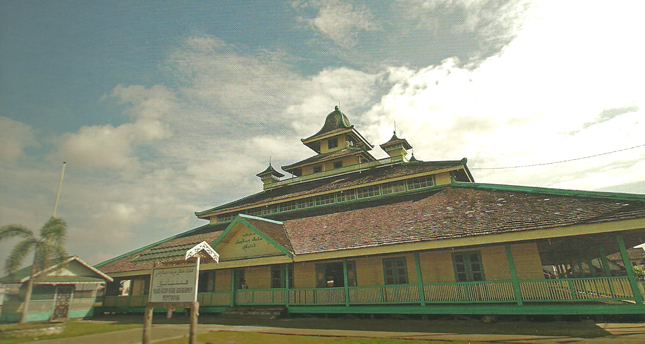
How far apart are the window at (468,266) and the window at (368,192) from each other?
7095 mm

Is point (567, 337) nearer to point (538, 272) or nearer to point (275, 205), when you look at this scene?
point (538, 272)

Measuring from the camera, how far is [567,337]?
9.20 metres

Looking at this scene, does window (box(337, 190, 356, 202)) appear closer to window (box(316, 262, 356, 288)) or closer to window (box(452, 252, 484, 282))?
window (box(316, 262, 356, 288))

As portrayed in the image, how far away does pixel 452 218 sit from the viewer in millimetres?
14719

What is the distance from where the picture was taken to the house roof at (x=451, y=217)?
12.2 meters

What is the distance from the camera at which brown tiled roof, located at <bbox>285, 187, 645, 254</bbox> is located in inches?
478

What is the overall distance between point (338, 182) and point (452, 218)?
10.4m

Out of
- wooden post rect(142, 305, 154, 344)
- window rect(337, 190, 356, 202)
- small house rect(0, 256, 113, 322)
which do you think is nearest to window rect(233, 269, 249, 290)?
window rect(337, 190, 356, 202)

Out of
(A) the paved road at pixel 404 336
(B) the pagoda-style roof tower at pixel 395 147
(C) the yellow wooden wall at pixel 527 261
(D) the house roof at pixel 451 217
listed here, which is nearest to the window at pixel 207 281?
(D) the house roof at pixel 451 217

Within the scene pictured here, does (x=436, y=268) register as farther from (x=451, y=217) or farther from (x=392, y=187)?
(x=392, y=187)

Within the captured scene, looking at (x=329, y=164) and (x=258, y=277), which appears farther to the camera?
(x=329, y=164)

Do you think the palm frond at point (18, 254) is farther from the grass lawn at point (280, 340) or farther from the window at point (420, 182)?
the window at point (420, 182)

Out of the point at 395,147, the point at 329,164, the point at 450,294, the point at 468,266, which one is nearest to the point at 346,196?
the point at 329,164

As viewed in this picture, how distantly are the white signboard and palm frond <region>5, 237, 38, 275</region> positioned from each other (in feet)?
19.7
